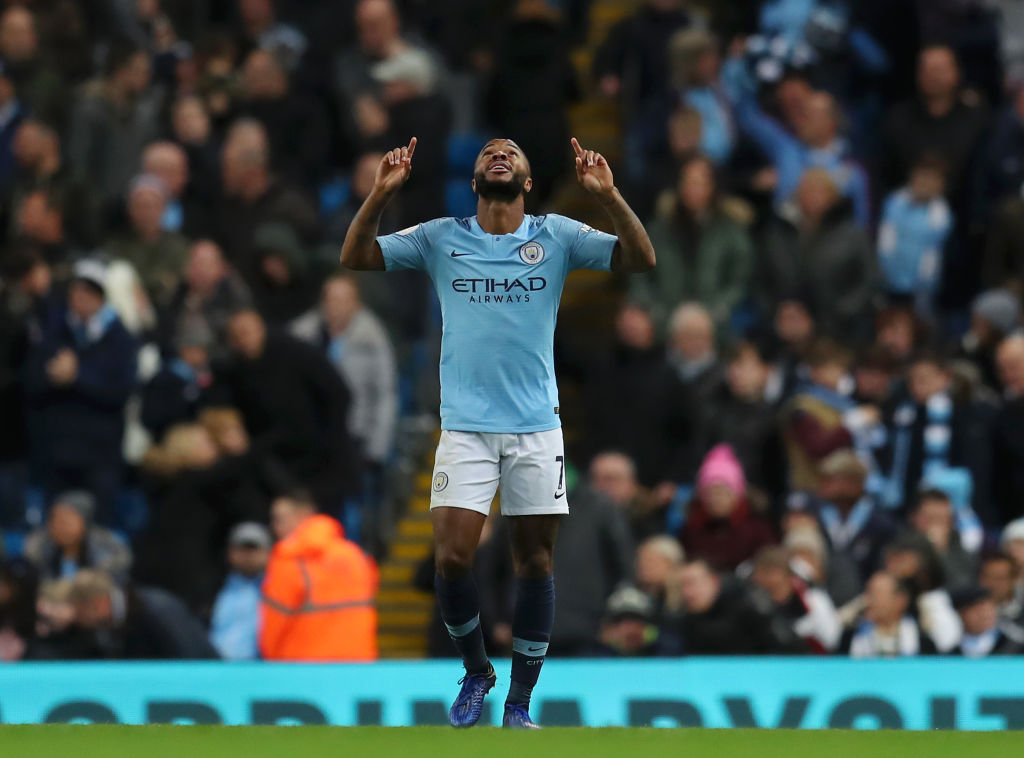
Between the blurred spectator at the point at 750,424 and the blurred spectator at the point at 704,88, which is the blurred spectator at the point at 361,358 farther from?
the blurred spectator at the point at 704,88

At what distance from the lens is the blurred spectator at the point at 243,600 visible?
1250 cm

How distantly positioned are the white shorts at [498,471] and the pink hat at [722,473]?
4228 mm

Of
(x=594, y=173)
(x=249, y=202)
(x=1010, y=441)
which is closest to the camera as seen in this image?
(x=594, y=173)

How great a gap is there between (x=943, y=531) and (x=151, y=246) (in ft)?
19.1

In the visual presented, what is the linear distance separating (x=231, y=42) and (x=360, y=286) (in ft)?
9.61

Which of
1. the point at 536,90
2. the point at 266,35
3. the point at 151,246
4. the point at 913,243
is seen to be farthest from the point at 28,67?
the point at 913,243

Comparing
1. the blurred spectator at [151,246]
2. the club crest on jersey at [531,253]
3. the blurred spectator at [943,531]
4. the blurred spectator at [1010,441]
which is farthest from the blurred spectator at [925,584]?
the blurred spectator at [151,246]

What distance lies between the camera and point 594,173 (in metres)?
8.27

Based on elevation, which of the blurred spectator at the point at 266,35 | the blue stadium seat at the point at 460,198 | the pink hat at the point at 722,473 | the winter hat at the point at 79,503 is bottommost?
the winter hat at the point at 79,503

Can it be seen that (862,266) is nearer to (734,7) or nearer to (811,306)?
(811,306)

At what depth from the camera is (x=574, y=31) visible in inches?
652

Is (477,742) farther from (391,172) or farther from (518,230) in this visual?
(391,172)

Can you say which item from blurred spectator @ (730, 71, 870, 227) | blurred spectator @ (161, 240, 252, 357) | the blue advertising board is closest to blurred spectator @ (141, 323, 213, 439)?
blurred spectator @ (161, 240, 252, 357)

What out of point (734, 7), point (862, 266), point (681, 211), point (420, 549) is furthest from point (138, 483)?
point (734, 7)
